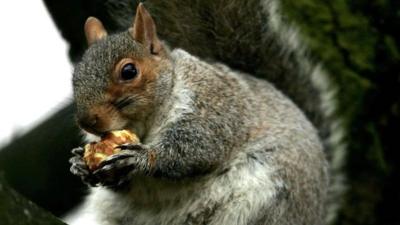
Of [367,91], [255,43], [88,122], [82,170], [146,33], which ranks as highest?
[146,33]

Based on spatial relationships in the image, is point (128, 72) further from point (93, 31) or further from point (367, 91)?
point (367, 91)

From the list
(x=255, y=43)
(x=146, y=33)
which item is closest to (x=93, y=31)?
(x=146, y=33)

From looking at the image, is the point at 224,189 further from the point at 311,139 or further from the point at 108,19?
the point at 108,19

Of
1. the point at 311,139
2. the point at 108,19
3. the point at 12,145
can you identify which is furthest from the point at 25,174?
the point at 311,139

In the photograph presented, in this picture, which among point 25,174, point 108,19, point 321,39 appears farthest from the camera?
point 321,39

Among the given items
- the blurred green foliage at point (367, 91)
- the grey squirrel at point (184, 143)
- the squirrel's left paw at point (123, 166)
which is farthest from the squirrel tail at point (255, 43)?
the squirrel's left paw at point (123, 166)

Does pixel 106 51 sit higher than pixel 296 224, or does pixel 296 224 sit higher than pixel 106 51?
pixel 106 51

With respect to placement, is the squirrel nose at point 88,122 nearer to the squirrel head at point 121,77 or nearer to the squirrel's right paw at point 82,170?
the squirrel head at point 121,77
